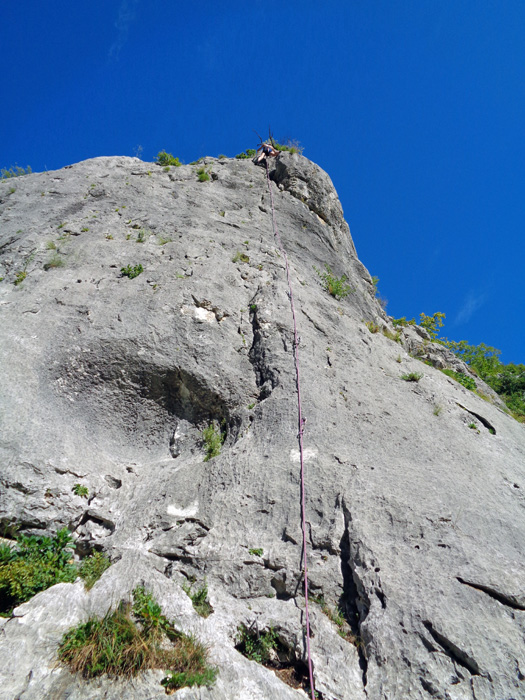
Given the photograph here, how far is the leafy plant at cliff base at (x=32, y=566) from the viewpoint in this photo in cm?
508

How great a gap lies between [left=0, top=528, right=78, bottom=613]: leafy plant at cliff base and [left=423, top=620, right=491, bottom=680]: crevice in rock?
4.29 m

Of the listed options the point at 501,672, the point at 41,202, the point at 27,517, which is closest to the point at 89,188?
the point at 41,202

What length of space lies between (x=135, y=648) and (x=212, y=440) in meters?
3.70

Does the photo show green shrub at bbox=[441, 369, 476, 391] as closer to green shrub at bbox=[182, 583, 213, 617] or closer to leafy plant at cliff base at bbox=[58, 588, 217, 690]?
green shrub at bbox=[182, 583, 213, 617]

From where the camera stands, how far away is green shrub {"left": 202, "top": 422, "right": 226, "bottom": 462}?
744 cm

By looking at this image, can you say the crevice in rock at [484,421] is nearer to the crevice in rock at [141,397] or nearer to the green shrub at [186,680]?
the crevice in rock at [141,397]

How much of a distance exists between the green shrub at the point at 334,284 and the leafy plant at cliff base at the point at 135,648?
9.33 meters

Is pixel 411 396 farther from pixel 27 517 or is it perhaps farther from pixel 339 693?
pixel 27 517

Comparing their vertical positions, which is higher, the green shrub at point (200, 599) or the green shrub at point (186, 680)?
the green shrub at point (200, 599)

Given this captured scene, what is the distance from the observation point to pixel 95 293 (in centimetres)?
927

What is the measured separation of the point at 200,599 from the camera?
5.22 meters

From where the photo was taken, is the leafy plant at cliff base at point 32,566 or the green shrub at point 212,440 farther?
the green shrub at point 212,440

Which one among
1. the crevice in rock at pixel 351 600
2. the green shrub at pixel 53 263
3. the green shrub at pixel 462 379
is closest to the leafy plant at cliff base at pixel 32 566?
the crevice in rock at pixel 351 600

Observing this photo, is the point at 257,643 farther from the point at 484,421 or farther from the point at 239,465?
the point at 484,421
